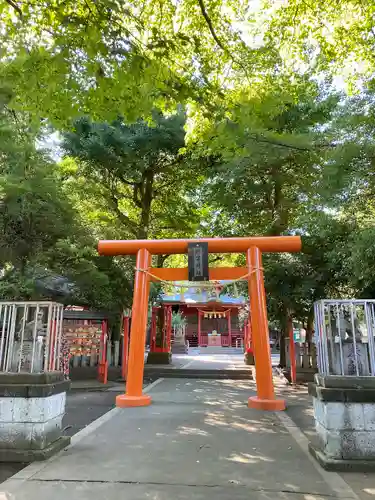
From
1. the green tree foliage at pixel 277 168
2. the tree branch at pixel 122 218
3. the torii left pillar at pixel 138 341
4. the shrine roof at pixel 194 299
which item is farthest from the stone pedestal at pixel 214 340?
the torii left pillar at pixel 138 341

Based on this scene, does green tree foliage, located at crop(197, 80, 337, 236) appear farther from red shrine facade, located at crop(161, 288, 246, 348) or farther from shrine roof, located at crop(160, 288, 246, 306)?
red shrine facade, located at crop(161, 288, 246, 348)

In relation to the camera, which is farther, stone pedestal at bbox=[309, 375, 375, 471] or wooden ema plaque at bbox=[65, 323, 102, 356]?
wooden ema plaque at bbox=[65, 323, 102, 356]

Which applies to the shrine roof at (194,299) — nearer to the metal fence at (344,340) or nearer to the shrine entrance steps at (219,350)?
the shrine entrance steps at (219,350)

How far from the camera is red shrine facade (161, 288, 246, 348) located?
29.8 m

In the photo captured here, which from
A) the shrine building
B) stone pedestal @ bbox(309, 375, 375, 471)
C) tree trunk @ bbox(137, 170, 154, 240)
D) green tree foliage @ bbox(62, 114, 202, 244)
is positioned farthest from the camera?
the shrine building

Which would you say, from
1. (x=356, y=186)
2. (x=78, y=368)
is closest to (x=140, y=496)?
(x=356, y=186)

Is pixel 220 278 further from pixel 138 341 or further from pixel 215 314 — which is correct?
pixel 215 314

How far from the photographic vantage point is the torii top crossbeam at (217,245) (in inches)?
347

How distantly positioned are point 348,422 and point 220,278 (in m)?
5.06

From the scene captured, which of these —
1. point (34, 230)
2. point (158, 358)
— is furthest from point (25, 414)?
point (158, 358)

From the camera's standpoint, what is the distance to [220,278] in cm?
898

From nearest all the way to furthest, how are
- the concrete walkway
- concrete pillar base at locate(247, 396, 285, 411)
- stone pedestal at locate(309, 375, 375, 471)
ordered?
1. the concrete walkway
2. stone pedestal at locate(309, 375, 375, 471)
3. concrete pillar base at locate(247, 396, 285, 411)

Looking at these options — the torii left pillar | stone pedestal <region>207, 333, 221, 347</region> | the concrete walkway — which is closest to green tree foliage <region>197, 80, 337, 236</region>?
the torii left pillar

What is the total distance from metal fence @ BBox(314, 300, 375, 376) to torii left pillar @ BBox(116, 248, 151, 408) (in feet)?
15.5
